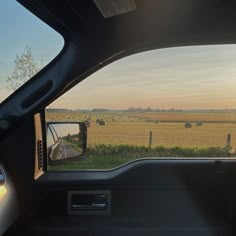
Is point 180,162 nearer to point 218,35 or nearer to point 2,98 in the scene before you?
point 218,35

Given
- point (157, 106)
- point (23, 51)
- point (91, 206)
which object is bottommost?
point (91, 206)

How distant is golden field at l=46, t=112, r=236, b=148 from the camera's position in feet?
9.48

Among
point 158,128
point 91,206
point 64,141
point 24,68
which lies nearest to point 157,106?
point 158,128

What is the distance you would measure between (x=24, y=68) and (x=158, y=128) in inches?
38.5

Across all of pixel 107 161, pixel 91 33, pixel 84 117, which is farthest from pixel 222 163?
pixel 91 33

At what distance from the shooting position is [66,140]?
9.67 ft

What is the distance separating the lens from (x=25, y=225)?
288 centimetres

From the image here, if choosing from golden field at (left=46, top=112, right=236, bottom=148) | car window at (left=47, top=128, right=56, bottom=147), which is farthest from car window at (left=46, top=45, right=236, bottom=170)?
car window at (left=47, top=128, right=56, bottom=147)

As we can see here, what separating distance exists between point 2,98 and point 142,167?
3.44ft

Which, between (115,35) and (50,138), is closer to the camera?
(115,35)

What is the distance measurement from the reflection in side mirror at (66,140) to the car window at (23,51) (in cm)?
46

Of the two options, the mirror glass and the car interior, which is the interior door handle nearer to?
the car interior

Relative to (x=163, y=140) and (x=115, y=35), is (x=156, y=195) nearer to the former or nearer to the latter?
(x=163, y=140)

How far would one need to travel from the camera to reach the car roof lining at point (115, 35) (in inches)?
99.5
